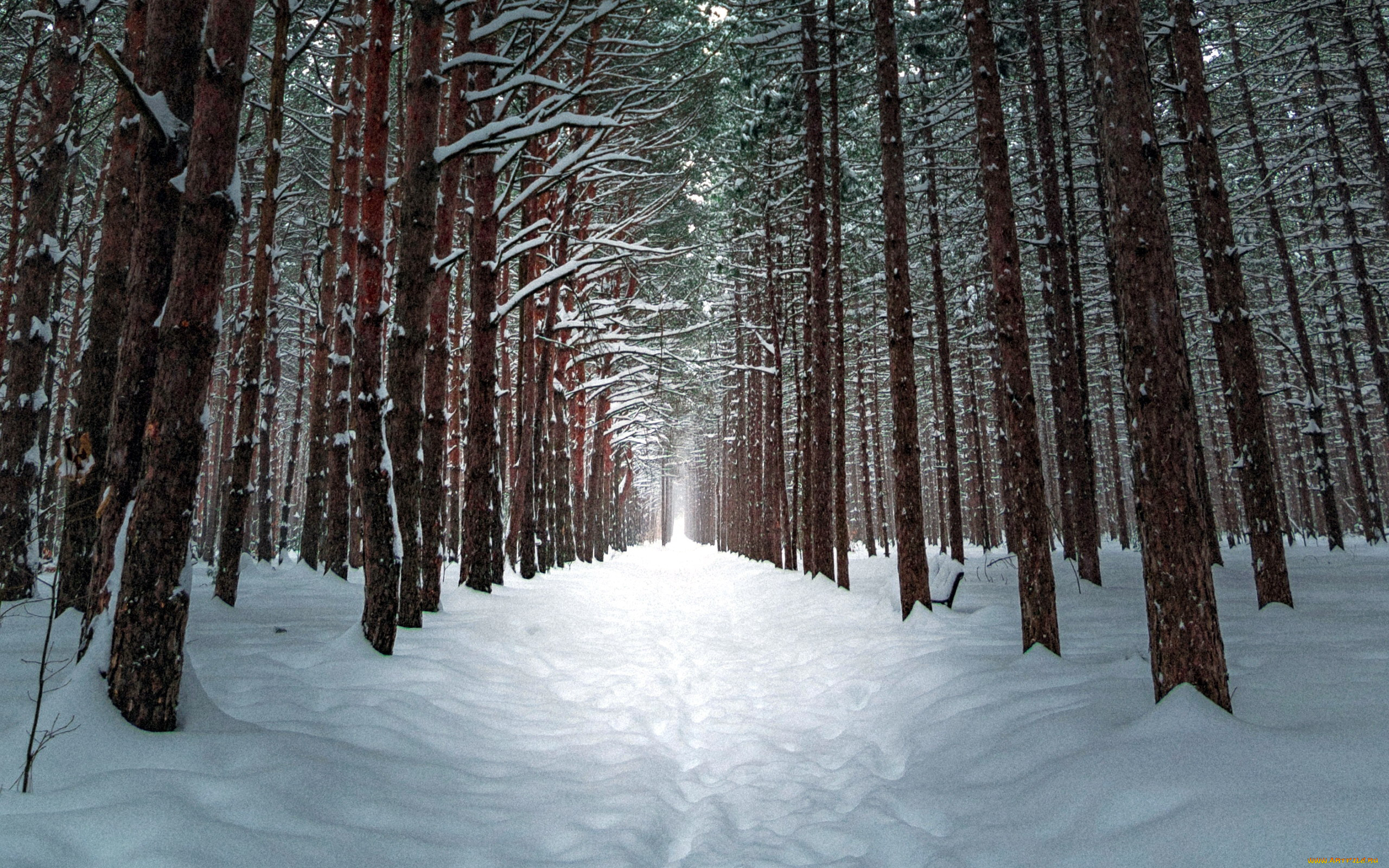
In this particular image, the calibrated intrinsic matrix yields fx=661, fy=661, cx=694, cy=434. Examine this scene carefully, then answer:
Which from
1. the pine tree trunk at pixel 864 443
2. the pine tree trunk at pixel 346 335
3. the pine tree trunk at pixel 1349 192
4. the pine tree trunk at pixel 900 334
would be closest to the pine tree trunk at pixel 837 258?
the pine tree trunk at pixel 900 334

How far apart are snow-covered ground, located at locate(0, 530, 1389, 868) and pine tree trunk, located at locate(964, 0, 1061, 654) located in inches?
22.4

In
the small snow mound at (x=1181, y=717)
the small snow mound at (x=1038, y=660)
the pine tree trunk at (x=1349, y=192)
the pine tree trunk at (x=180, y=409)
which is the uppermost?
the pine tree trunk at (x=1349, y=192)

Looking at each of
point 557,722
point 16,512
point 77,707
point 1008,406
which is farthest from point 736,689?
point 16,512

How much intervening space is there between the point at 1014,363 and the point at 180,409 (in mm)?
6208

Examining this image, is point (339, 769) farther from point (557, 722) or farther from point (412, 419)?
point (412, 419)

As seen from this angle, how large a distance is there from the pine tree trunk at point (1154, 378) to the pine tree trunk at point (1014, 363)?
1951 millimetres

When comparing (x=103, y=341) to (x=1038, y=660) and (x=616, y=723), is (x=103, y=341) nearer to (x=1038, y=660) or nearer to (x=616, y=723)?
(x=616, y=723)

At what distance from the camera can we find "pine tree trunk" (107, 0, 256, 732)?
121 inches

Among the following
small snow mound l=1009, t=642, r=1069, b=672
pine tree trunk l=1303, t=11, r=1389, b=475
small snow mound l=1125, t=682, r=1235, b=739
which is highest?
pine tree trunk l=1303, t=11, r=1389, b=475

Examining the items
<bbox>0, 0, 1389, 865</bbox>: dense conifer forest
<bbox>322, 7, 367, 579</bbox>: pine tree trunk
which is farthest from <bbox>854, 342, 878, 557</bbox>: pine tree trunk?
<bbox>322, 7, 367, 579</bbox>: pine tree trunk

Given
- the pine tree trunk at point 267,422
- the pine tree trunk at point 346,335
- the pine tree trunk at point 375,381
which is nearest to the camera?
the pine tree trunk at point 375,381

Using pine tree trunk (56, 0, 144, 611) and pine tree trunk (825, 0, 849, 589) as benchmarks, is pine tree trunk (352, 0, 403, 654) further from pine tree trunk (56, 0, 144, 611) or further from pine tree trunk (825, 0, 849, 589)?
pine tree trunk (825, 0, 849, 589)

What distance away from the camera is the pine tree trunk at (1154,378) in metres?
3.53

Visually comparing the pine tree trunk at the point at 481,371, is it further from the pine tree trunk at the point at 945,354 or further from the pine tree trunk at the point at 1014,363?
the pine tree trunk at the point at 945,354
